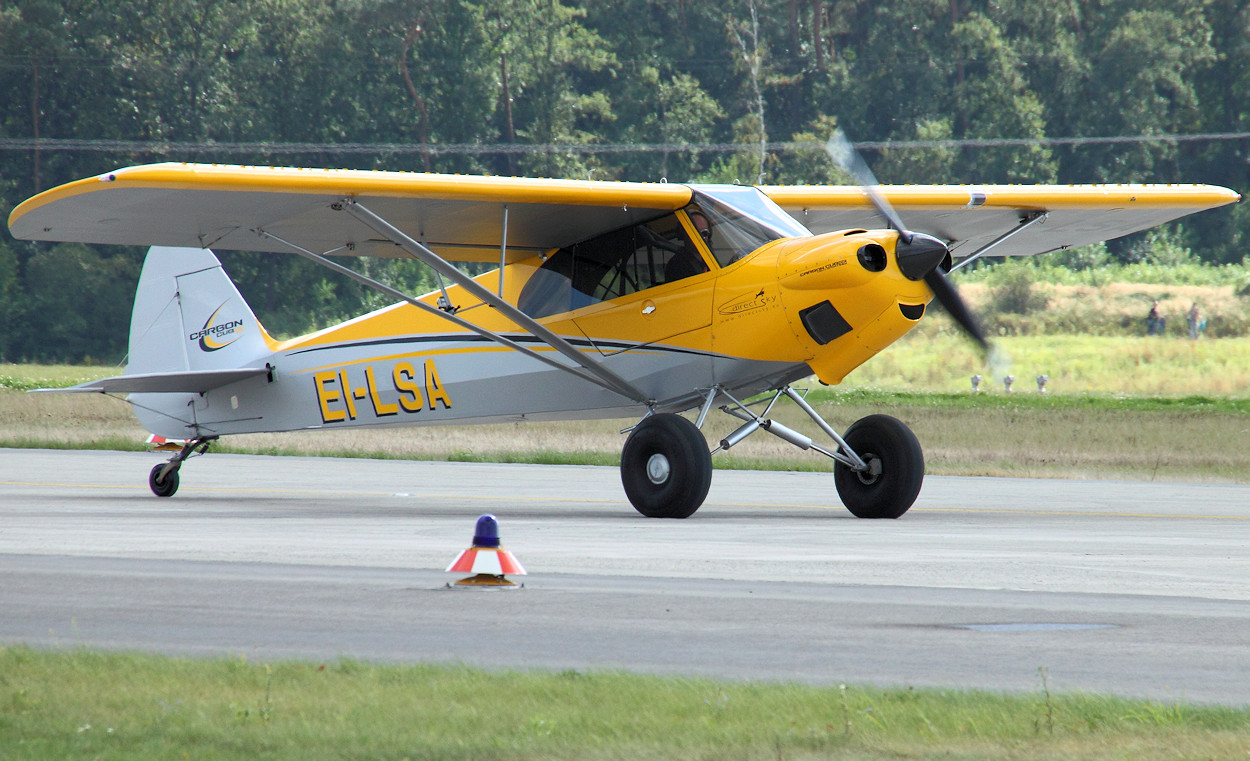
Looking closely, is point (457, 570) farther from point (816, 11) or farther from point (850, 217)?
point (816, 11)

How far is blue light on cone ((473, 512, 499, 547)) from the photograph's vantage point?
25.9ft

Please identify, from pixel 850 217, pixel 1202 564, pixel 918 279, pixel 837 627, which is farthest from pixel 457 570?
pixel 850 217

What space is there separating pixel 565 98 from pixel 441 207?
59.8 m

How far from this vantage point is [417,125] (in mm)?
70562

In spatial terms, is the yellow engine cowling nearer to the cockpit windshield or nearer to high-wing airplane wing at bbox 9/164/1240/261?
the cockpit windshield

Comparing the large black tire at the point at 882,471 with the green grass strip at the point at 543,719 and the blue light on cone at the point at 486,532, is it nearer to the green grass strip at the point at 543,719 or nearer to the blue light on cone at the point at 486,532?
the blue light on cone at the point at 486,532

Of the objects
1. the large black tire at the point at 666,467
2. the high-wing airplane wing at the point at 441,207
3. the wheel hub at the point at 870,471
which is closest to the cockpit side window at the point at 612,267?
the high-wing airplane wing at the point at 441,207

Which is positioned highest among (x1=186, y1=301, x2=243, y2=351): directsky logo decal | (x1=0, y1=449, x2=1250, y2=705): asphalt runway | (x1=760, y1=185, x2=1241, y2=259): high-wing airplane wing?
(x1=760, y1=185, x2=1241, y2=259): high-wing airplane wing

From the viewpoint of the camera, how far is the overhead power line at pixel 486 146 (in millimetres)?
65500

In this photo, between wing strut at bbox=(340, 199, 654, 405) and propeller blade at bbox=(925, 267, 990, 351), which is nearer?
propeller blade at bbox=(925, 267, 990, 351)

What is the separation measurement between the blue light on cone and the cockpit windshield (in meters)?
5.80

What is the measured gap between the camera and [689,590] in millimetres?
7953

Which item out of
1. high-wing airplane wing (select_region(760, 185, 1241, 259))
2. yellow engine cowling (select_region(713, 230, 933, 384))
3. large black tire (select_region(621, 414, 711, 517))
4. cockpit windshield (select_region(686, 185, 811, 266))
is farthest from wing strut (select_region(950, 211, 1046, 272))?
large black tire (select_region(621, 414, 711, 517))

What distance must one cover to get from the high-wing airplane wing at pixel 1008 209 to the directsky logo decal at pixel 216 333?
22.3ft
